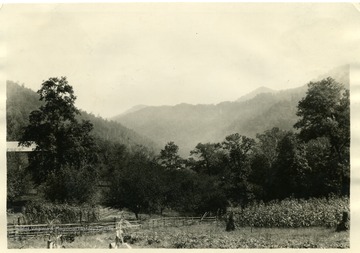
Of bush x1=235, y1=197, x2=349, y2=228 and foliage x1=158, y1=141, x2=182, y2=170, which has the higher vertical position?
foliage x1=158, y1=141, x2=182, y2=170

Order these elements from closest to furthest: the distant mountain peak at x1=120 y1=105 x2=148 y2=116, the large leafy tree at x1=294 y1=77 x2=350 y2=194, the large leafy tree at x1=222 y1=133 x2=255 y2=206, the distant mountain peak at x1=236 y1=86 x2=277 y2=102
Result: the large leafy tree at x1=294 y1=77 x2=350 y2=194
the distant mountain peak at x1=236 y1=86 x2=277 y2=102
the distant mountain peak at x1=120 y1=105 x2=148 y2=116
the large leafy tree at x1=222 y1=133 x2=255 y2=206

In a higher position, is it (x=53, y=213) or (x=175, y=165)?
(x=175, y=165)

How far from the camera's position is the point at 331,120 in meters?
7.17

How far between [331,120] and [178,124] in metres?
1.97

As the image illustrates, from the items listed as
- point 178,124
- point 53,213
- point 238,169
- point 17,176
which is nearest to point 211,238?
point 238,169

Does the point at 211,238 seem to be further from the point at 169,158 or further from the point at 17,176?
the point at 17,176

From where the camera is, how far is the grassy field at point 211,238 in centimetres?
712

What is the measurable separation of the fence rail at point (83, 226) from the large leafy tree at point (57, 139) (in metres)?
0.41

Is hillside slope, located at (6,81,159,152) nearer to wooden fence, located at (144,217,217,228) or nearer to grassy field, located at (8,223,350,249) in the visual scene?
wooden fence, located at (144,217,217,228)

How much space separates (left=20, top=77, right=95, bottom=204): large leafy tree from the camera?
7418 mm

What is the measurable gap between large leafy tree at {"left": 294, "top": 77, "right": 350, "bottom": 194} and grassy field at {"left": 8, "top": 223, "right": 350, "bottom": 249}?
759 mm

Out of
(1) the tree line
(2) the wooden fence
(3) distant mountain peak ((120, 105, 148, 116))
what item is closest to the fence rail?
(2) the wooden fence

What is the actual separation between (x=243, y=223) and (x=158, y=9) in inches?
118

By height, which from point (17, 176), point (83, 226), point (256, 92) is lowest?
point (83, 226)
